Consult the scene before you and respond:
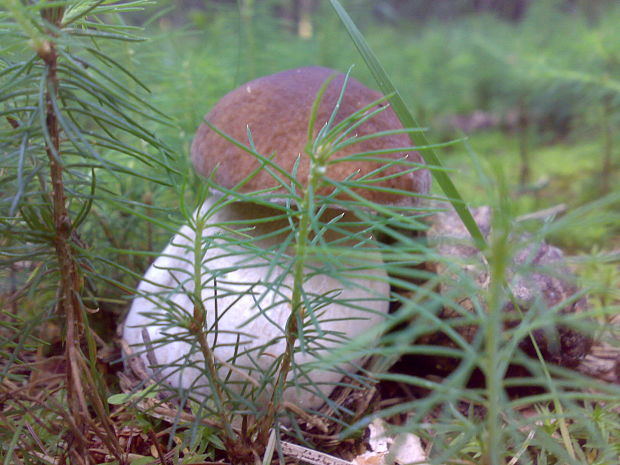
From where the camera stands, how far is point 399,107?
0.80 meters

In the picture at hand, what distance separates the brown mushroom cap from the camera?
925 mm

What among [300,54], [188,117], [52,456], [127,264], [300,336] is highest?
[300,54]

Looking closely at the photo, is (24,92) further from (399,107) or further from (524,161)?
(524,161)

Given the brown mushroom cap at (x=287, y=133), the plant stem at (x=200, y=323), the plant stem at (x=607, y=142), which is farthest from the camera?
the plant stem at (x=607, y=142)

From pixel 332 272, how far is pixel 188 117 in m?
1.23

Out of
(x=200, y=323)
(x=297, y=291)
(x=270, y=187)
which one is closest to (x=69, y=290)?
(x=200, y=323)

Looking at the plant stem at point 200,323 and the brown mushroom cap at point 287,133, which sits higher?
the brown mushroom cap at point 287,133

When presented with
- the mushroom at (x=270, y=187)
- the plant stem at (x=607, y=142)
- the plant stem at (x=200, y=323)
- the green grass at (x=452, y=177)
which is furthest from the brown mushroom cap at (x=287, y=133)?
the plant stem at (x=607, y=142)

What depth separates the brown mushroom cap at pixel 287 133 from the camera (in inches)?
36.4

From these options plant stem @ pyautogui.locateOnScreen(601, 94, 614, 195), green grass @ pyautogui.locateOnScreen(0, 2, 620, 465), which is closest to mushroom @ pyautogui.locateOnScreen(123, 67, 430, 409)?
green grass @ pyautogui.locateOnScreen(0, 2, 620, 465)

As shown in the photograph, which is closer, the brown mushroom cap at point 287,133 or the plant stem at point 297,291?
the plant stem at point 297,291

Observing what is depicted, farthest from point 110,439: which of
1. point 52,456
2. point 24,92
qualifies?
point 24,92

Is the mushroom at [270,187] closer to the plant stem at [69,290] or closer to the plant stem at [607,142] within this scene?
the plant stem at [69,290]

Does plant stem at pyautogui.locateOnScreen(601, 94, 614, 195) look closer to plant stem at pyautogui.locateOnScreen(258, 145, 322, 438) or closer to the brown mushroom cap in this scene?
the brown mushroom cap
